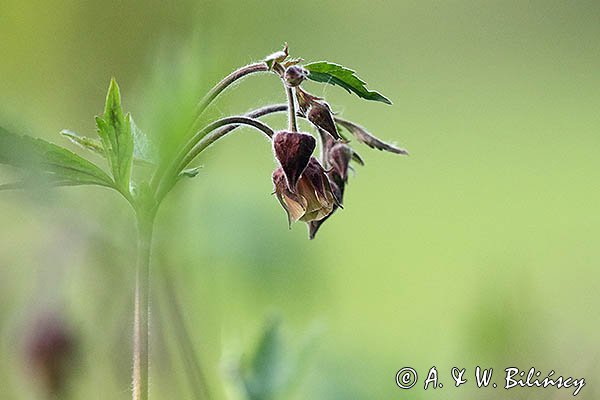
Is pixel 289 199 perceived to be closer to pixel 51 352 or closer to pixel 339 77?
pixel 339 77

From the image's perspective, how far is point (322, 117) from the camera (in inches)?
13.7

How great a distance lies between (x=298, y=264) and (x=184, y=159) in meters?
0.32

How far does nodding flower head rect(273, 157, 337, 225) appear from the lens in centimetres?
36

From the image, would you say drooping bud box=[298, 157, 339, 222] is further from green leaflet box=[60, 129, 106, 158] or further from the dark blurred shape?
the dark blurred shape

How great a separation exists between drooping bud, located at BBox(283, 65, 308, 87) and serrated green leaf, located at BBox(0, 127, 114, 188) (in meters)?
0.10

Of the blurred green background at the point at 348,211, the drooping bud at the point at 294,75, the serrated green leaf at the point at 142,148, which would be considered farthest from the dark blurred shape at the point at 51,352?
the drooping bud at the point at 294,75

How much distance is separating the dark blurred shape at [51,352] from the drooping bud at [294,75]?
0.82 ft

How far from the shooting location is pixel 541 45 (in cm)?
259

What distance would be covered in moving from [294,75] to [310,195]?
2.4 inches

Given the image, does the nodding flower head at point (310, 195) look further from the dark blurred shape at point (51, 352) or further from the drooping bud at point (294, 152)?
the dark blurred shape at point (51, 352)

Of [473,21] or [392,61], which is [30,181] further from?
[473,21]

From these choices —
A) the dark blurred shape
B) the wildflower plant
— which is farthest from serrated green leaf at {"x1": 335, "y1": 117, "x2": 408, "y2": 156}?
the dark blurred shape

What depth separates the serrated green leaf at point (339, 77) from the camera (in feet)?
1.15

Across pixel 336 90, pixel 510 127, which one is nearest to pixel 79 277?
pixel 336 90
